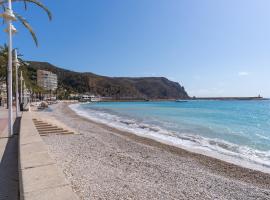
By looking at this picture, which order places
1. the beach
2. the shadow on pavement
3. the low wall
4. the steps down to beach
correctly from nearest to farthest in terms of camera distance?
the low wall, the shadow on pavement, the beach, the steps down to beach

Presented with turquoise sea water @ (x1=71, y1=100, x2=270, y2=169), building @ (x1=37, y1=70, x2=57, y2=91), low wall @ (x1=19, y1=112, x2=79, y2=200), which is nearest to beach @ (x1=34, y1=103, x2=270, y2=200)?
low wall @ (x1=19, y1=112, x2=79, y2=200)

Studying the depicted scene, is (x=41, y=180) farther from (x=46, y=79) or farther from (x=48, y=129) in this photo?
(x=46, y=79)

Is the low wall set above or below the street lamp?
below

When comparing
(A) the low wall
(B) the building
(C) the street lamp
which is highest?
(B) the building

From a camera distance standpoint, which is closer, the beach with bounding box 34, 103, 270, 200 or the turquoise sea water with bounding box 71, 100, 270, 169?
the beach with bounding box 34, 103, 270, 200

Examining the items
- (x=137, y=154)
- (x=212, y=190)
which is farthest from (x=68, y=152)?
(x=212, y=190)

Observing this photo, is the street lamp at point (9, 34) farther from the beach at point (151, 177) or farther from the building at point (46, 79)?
the building at point (46, 79)

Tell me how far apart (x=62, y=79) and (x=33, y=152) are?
19033 centimetres

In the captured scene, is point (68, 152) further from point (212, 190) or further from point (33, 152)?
point (212, 190)

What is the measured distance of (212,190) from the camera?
581 centimetres

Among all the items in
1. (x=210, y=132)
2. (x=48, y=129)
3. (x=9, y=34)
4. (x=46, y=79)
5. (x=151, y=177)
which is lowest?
(x=210, y=132)

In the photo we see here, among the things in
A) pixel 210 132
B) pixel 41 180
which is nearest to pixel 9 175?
pixel 41 180

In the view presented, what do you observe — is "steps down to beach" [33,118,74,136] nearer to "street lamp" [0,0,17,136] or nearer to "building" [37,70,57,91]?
"street lamp" [0,0,17,136]

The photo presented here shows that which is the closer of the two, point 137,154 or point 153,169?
point 153,169
